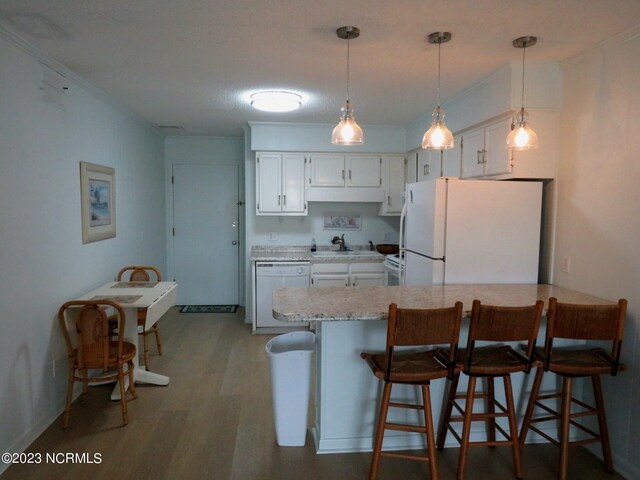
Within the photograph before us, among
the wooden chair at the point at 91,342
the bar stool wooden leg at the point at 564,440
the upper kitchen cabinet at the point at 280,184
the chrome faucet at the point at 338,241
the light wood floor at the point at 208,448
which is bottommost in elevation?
the light wood floor at the point at 208,448

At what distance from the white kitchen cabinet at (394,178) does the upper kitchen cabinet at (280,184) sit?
0.98 m

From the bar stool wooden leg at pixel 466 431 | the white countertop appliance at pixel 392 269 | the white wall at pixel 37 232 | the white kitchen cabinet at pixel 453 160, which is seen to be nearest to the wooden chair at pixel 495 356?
the bar stool wooden leg at pixel 466 431

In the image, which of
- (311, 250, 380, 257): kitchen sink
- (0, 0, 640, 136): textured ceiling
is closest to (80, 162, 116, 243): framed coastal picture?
(0, 0, 640, 136): textured ceiling

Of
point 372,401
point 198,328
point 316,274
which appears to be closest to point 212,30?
point 372,401

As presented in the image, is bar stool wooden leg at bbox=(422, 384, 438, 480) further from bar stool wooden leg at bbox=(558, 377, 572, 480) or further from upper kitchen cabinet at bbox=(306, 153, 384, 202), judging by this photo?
upper kitchen cabinet at bbox=(306, 153, 384, 202)

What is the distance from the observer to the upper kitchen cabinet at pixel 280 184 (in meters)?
5.04

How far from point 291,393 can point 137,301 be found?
1.30 meters

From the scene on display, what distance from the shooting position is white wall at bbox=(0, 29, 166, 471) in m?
2.42

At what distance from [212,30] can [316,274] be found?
3.09m

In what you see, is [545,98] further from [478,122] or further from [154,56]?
[154,56]

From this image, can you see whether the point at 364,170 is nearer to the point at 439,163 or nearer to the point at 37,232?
the point at 439,163

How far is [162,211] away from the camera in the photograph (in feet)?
18.9

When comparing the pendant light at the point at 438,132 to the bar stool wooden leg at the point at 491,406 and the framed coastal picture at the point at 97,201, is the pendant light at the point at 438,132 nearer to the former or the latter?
the bar stool wooden leg at the point at 491,406

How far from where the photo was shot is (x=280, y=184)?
200 inches
